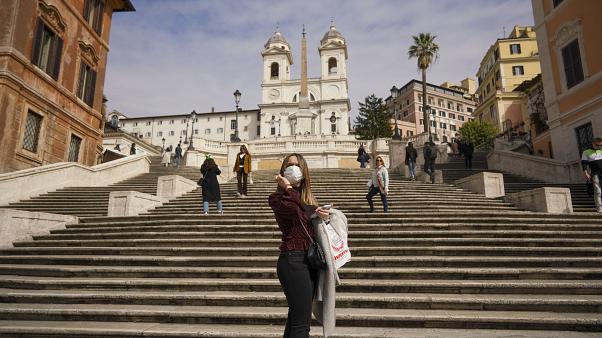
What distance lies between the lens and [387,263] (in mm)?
6688

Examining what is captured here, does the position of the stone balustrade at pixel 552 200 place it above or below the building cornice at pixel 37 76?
below

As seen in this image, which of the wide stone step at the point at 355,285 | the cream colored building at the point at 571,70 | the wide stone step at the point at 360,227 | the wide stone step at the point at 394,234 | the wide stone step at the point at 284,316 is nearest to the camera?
the wide stone step at the point at 284,316

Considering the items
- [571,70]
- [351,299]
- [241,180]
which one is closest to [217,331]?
[351,299]

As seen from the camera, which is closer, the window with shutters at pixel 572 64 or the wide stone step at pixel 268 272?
the wide stone step at pixel 268 272

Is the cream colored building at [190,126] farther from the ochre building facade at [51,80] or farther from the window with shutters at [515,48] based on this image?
the ochre building facade at [51,80]

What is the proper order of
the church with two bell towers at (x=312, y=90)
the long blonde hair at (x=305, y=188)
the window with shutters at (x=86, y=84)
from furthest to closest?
the church with two bell towers at (x=312, y=90) → the window with shutters at (x=86, y=84) → the long blonde hair at (x=305, y=188)

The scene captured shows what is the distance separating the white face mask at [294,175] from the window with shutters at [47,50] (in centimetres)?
1992

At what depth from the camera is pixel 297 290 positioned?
2787 millimetres

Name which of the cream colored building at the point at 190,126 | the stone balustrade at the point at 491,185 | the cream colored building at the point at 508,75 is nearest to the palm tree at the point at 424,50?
the cream colored building at the point at 508,75

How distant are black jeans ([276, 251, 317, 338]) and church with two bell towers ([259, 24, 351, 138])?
67233mm

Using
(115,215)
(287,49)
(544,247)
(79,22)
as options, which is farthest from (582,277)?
(287,49)

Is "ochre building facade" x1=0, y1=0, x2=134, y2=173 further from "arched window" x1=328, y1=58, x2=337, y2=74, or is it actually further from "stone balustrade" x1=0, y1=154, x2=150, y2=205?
"arched window" x1=328, y1=58, x2=337, y2=74

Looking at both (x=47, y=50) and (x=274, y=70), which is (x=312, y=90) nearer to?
(x=274, y=70)

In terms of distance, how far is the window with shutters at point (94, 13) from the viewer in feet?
74.3
